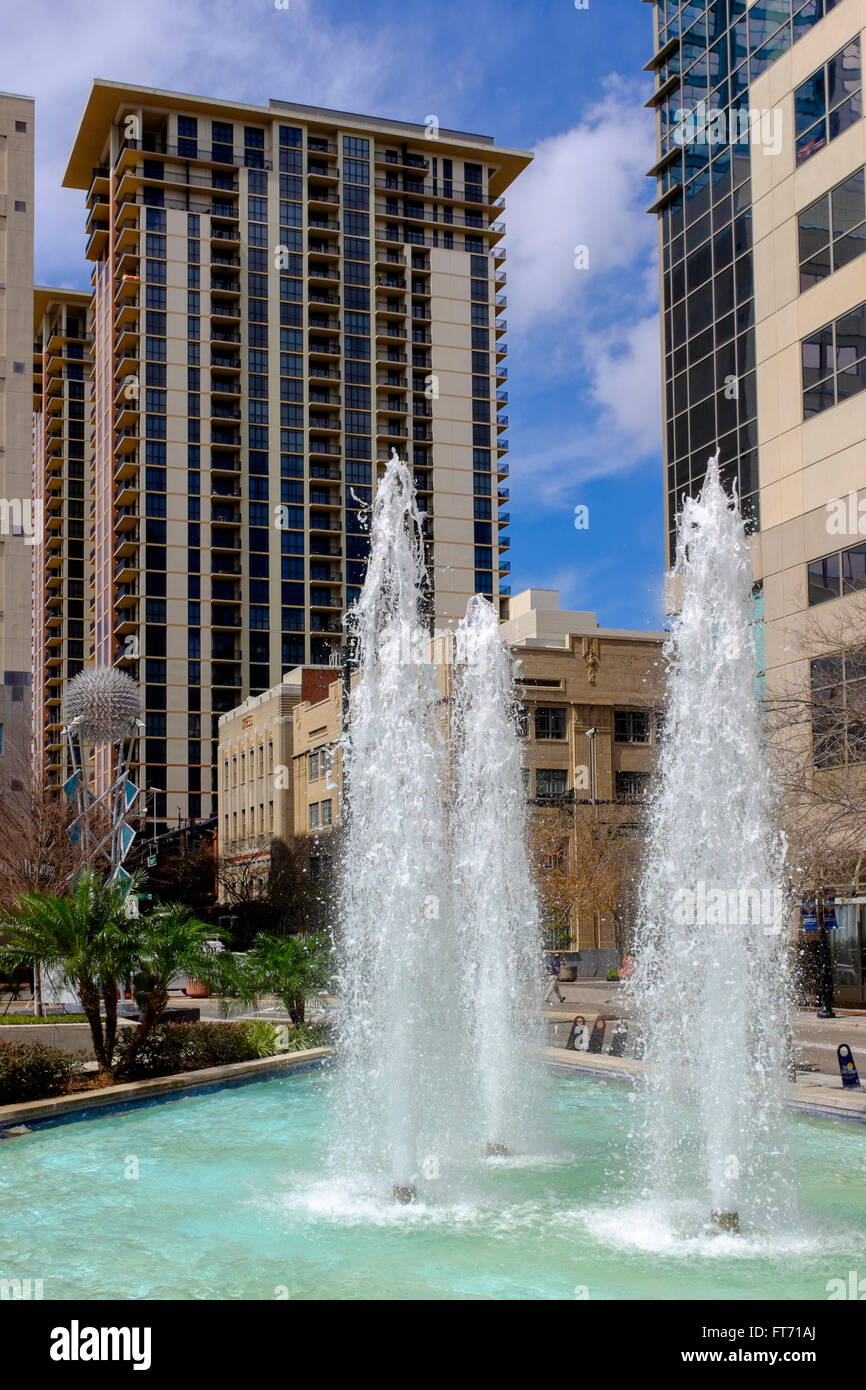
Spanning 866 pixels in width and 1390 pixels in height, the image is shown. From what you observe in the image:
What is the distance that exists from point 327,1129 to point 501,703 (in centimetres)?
638

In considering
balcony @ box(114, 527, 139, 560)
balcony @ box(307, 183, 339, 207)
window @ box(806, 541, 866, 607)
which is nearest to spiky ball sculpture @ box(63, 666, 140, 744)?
window @ box(806, 541, 866, 607)

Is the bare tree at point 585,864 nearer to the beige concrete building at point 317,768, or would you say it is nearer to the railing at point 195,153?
the beige concrete building at point 317,768

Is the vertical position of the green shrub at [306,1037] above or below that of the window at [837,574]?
below

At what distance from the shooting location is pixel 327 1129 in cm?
1391

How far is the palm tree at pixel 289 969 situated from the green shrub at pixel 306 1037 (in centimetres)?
43

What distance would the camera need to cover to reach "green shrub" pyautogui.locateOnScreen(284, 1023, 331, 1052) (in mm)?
20172

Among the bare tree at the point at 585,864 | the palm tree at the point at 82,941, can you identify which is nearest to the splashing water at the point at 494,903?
the palm tree at the point at 82,941

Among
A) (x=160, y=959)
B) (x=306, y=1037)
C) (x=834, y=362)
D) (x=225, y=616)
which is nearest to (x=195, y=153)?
(x=225, y=616)

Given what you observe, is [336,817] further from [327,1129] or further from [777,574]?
[327,1129]

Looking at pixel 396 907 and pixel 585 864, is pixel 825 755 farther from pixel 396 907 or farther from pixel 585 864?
pixel 585 864

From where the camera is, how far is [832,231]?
105 ft

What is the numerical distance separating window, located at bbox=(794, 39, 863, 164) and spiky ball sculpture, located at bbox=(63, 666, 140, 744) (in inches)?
929

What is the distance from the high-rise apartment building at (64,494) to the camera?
116500mm

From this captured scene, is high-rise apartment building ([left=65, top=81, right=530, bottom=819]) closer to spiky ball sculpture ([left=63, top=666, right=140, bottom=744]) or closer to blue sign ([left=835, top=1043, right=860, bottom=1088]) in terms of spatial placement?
spiky ball sculpture ([left=63, top=666, right=140, bottom=744])
